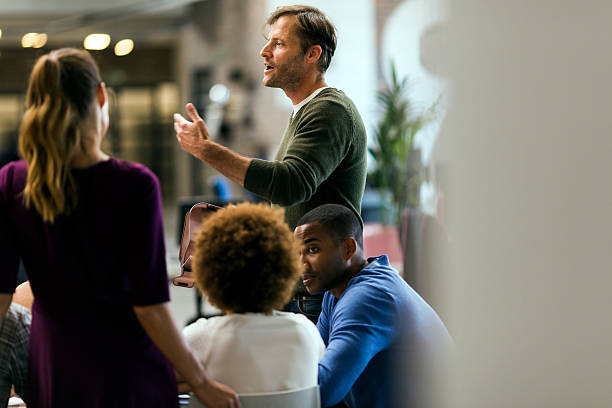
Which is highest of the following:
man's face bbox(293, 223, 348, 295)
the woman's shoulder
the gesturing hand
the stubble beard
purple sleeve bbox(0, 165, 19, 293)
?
the stubble beard

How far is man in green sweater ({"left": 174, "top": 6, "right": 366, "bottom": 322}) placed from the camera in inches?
67.6

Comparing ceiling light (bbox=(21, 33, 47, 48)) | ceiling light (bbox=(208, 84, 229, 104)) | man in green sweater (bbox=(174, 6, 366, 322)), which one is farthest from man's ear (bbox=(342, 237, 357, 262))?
ceiling light (bbox=(21, 33, 47, 48))

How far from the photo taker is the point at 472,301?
1.84 metres

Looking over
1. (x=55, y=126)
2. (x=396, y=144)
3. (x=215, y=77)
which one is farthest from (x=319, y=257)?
(x=215, y=77)

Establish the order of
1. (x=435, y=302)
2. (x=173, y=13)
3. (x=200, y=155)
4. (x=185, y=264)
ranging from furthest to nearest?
1. (x=173, y=13)
2. (x=435, y=302)
3. (x=185, y=264)
4. (x=200, y=155)

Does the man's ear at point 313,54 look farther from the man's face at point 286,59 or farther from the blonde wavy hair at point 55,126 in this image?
the blonde wavy hair at point 55,126

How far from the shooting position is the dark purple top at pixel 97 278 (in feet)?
4.22

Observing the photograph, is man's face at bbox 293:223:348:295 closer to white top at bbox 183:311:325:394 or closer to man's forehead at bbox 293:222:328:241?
man's forehead at bbox 293:222:328:241

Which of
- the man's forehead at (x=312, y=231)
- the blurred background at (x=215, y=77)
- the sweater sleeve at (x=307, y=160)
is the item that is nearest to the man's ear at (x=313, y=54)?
the sweater sleeve at (x=307, y=160)

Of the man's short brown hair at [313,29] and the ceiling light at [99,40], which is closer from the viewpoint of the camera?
the man's short brown hair at [313,29]

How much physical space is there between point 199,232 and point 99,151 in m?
0.25

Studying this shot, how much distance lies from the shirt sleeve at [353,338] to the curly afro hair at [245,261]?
0.24m

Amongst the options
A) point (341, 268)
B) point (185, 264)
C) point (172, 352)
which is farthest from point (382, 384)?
point (172, 352)

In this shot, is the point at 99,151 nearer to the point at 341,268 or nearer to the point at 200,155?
the point at 200,155
